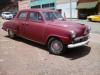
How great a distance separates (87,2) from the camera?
34.1 m

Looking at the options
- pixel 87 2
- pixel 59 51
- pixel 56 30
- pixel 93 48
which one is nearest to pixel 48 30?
pixel 56 30

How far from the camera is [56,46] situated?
7660 mm

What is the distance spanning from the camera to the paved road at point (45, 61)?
19.5ft

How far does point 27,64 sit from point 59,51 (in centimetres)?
158

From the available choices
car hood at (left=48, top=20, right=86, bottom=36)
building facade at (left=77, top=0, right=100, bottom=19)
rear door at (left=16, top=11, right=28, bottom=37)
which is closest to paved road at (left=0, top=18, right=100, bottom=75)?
rear door at (left=16, top=11, right=28, bottom=37)

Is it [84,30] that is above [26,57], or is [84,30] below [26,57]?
above

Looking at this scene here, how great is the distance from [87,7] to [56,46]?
2693 centimetres

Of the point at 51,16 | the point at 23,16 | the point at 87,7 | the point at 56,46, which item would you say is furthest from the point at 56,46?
the point at 87,7

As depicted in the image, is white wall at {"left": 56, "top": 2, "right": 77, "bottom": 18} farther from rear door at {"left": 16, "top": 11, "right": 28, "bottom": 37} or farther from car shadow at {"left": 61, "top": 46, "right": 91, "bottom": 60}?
car shadow at {"left": 61, "top": 46, "right": 91, "bottom": 60}

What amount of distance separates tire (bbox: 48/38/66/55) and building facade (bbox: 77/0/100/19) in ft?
84.0

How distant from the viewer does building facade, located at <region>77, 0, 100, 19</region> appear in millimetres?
32000

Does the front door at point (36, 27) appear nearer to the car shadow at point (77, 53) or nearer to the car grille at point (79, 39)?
the car shadow at point (77, 53)

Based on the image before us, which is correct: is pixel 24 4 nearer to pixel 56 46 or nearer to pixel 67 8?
pixel 67 8

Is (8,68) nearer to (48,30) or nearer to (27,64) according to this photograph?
(27,64)
